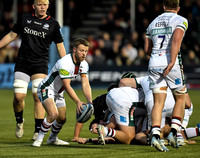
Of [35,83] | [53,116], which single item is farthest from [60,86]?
[35,83]

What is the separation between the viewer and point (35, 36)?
9406mm

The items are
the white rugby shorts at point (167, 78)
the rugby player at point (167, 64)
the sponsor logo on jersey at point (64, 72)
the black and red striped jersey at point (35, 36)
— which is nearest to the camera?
the rugby player at point (167, 64)

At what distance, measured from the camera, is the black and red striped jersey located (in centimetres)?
→ 939

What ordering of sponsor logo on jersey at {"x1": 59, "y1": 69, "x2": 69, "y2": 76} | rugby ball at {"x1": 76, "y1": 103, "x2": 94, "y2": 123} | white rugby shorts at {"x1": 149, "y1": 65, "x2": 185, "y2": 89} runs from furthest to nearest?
sponsor logo on jersey at {"x1": 59, "y1": 69, "x2": 69, "y2": 76}, rugby ball at {"x1": 76, "y1": 103, "x2": 94, "y2": 123}, white rugby shorts at {"x1": 149, "y1": 65, "x2": 185, "y2": 89}

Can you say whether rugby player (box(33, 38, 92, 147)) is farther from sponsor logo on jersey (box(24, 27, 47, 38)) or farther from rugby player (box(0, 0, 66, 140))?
sponsor logo on jersey (box(24, 27, 47, 38))

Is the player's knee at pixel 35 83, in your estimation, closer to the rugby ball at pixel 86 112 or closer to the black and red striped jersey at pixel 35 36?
the black and red striped jersey at pixel 35 36

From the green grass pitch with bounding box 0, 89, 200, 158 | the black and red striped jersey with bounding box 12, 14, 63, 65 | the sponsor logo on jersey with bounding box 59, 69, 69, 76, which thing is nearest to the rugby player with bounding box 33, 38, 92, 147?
the sponsor logo on jersey with bounding box 59, 69, 69, 76

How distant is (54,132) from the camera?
8.59 metres

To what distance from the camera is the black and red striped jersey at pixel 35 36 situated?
939 cm

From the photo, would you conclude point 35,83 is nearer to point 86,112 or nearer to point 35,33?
point 35,33

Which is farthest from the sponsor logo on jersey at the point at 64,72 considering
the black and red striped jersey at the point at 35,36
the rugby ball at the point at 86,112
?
the black and red striped jersey at the point at 35,36

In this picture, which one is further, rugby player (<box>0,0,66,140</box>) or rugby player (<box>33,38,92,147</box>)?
rugby player (<box>0,0,66,140</box>)

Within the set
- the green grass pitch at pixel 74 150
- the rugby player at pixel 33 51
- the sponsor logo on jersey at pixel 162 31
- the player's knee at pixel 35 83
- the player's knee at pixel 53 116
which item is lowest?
the green grass pitch at pixel 74 150

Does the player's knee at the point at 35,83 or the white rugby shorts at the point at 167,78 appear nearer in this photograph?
the white rugby shorts at the point at 167,78
